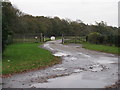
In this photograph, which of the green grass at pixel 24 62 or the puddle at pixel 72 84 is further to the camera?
the green grass at pixel 24 62

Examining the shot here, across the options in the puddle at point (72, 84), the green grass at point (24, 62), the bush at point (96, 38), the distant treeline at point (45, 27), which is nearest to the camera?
the puddle at point (72, 84)

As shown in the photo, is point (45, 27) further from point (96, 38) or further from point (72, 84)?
point (72, 84)

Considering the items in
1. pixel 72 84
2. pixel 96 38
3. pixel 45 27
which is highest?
pixel 45 27

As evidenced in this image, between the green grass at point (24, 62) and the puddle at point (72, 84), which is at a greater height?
the green grass at point (24, 62)

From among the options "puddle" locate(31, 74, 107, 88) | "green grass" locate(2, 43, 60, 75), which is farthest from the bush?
"puddle" locate(31, 74, 107, 88)

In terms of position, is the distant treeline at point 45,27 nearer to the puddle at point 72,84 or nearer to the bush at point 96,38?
the bush at point 96,38

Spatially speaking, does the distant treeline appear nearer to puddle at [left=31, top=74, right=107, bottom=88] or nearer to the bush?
the bush

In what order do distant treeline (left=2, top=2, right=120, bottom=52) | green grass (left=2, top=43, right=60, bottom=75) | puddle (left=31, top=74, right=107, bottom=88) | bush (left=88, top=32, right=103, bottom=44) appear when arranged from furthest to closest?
distant treeline (left=2, top=2, right=120, bottom=52) < bush (left=88, top=32, right=103, bottom=44) < green grass (left=2, top=43, right=60, bottom=75) < puddle (left=31, top=74, right=107, bottom=88)

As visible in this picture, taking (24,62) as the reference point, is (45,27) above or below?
above

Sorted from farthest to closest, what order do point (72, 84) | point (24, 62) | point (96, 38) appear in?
point (96, 38) → point (24, 62) → point (72, 84)

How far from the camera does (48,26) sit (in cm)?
9000

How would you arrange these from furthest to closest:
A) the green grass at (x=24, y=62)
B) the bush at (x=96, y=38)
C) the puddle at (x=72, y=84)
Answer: the bush at (x=96, y=38) < the green grass at (x=24, y=62) < the puddle at (x=72, y=84)

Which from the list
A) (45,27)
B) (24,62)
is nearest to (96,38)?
(24,62)

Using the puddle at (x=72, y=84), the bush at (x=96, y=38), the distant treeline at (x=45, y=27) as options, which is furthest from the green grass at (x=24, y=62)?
the bush at (x=96, y=38)
